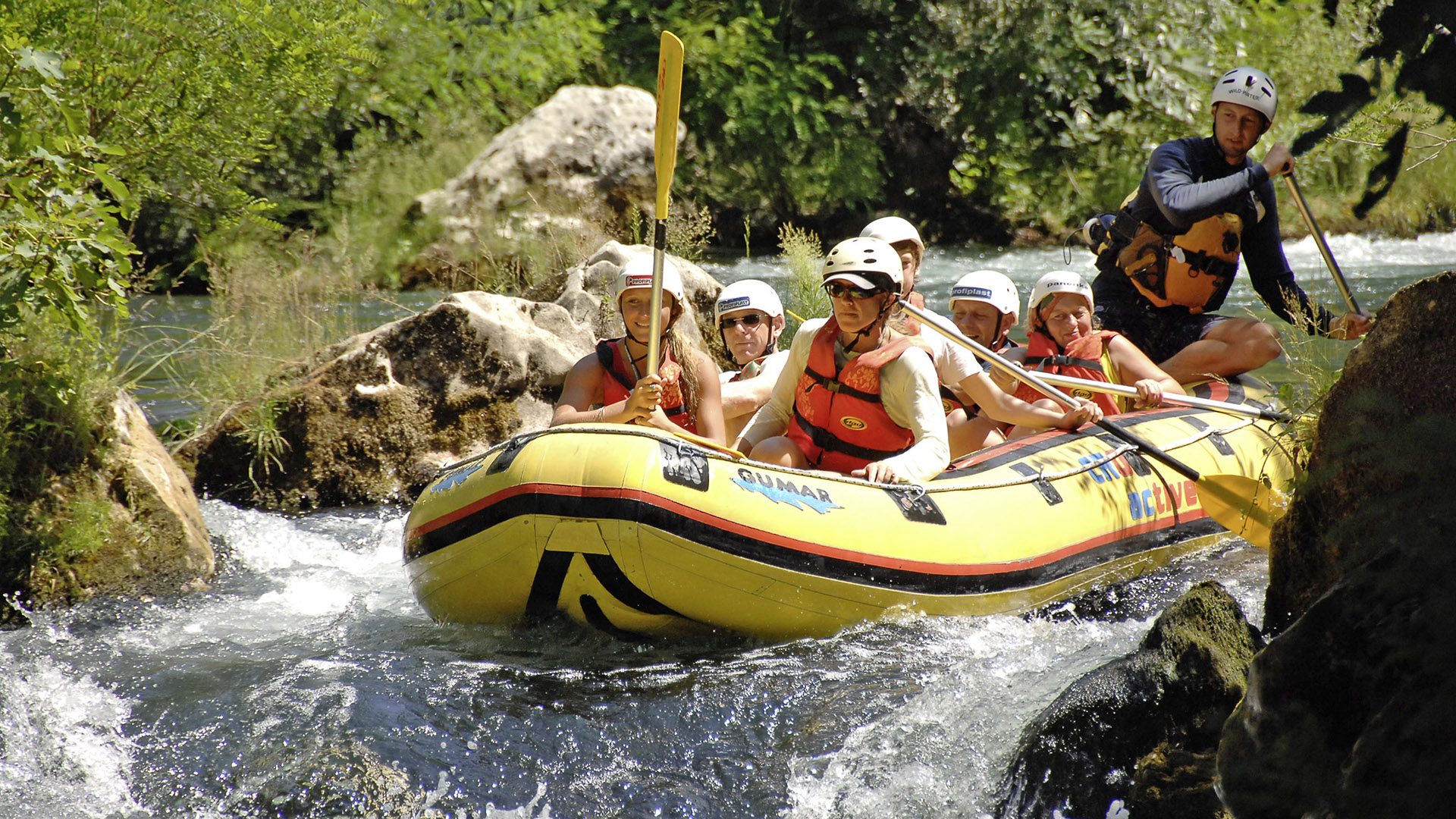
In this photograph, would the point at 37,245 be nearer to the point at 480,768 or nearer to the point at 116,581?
the point at 116,581

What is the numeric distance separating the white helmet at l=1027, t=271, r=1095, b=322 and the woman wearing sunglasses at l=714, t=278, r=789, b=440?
1187mm

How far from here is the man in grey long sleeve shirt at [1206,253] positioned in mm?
5141

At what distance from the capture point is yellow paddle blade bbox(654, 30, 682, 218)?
13.9 ft

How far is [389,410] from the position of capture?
20.4 ft

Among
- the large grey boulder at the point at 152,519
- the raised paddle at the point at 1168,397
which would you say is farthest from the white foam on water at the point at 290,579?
the raised paddle at the point at 1168,397

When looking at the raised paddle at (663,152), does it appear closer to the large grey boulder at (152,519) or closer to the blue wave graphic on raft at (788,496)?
the blue wave graphic on raft at (788,496)

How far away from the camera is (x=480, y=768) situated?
10.3ft

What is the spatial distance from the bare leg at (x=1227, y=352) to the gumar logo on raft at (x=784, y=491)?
8.53 ft

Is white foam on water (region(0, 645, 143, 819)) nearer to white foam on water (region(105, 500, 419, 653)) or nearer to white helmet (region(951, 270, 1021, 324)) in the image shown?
white foam on water (region(105, 500, 419, 653))

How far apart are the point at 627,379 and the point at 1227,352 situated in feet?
9.65

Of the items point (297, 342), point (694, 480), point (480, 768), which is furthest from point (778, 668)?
point (297, 342)

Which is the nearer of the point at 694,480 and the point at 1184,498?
the point at 694,480

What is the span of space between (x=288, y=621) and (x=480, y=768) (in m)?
1.62

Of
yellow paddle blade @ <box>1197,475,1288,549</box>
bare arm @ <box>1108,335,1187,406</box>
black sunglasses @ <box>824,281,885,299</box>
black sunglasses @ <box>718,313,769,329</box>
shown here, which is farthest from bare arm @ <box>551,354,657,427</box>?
bare arm @ <box>1108,335,1187,406</box>
